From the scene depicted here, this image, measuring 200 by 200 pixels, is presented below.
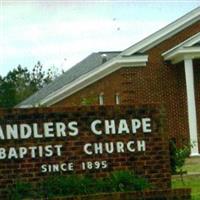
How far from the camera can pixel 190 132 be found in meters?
25.6

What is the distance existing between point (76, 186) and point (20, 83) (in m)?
68.3

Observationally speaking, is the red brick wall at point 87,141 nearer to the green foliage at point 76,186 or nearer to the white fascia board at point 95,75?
the green foliage at point 76,186

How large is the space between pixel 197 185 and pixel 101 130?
4.08m

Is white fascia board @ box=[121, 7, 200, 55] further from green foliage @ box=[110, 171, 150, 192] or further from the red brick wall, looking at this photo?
green foliage @ box=[110, 171, 150, 192]

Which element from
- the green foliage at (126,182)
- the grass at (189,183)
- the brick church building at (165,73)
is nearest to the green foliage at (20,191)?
the green foliage at (126,182)

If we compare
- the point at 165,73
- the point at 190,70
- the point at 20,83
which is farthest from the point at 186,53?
the point at 20,83

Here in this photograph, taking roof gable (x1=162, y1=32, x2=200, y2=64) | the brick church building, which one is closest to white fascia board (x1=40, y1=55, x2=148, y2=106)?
the brick church building

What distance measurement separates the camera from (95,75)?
30.3 m

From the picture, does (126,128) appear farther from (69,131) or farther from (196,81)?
(196,81)

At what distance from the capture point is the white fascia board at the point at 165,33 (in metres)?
26.8

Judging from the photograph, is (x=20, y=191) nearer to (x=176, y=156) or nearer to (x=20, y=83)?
(x=176, y=156)

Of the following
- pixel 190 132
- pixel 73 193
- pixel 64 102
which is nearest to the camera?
pixel 73 193

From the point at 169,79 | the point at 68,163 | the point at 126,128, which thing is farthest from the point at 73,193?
the point at 169,79

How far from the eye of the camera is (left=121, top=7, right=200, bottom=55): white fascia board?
26750mm
